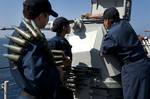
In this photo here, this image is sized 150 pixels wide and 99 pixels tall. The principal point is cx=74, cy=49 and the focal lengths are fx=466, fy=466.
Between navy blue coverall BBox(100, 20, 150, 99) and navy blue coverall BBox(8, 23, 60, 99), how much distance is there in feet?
5.80

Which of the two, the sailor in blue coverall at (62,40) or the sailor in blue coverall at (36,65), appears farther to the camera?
the sailor in blue coverall at (62,40)

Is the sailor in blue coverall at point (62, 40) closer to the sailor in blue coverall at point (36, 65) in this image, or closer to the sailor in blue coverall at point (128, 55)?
the sailor in blue coverall at point (128, 55)

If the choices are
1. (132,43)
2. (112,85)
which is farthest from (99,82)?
(132,43)

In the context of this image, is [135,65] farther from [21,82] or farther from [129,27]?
[21,82]

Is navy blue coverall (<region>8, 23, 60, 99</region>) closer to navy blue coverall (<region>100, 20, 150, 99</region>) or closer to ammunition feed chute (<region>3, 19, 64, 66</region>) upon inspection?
ammunition feed chute (<region>3, 19, 64, 66</region>)

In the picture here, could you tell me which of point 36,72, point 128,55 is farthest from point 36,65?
point 128,55

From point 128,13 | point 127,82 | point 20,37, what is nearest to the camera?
point 20,37

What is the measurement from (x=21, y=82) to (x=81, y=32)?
2.17 metres

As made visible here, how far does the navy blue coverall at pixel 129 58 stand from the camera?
537 cm

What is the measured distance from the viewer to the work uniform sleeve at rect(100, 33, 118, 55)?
532 cm

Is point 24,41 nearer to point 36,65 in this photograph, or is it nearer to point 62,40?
point 36,65

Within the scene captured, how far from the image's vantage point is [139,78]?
538cm

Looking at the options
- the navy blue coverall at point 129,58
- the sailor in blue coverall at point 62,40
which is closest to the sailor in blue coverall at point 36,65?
the sailor in blue coverall at point 62,40

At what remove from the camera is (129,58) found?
5.44m
